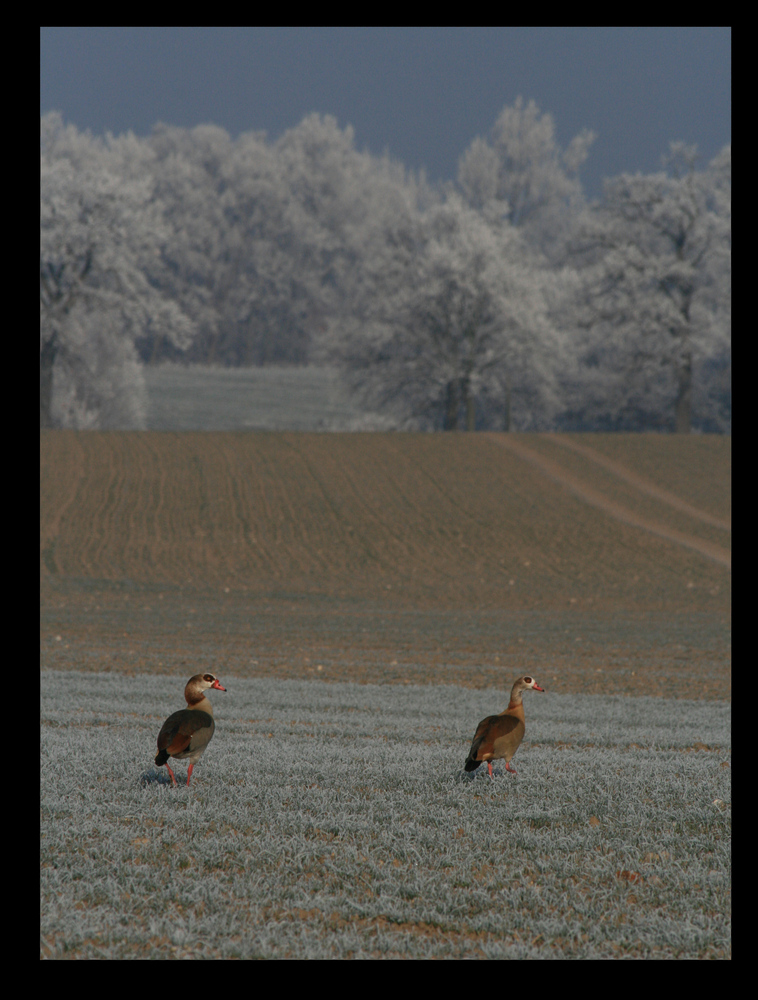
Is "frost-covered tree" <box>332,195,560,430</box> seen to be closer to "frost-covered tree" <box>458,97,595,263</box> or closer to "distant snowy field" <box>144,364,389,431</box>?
"distant snowy field" <box>144,364,389,431</box>

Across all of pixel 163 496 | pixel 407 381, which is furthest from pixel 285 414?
pixel 163 496

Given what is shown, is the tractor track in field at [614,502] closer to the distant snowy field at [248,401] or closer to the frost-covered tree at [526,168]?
the distant snowy field at [248,401]

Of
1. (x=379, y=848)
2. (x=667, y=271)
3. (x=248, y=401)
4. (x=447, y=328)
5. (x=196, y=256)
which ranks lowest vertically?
(x=379, y=848)

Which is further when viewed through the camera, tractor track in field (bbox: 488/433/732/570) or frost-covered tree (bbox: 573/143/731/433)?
frost-covered tree (bbox: 573/143/731/433)

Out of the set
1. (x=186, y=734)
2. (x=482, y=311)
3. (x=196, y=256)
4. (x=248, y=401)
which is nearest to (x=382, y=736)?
(x=186, y=734)

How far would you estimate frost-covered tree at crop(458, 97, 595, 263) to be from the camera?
3401 inches

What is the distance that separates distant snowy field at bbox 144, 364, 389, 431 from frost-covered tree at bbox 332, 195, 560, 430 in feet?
12.6

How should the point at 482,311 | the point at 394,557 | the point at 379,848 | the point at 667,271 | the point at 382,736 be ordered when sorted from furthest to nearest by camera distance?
the point at 482,311, the point at 667,271, the point at 394,557, the point at 382,736, the point at 379,848

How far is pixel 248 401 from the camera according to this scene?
6625cm

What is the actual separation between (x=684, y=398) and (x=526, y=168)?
48.8m

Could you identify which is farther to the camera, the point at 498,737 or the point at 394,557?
the point at 394,557

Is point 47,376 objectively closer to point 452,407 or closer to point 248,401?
point 452,407

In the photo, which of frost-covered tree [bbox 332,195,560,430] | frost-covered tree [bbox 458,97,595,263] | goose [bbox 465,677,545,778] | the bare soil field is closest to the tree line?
frost-covered tree [bbox 332,195,560,430]
